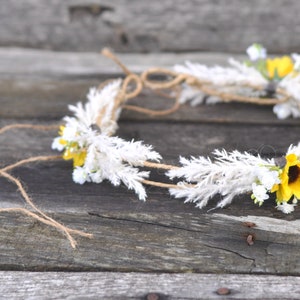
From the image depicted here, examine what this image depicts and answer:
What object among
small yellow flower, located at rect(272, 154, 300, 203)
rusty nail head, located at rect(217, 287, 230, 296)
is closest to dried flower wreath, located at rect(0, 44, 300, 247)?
small yellow flower, located at rect(272, 154, 300, 203)

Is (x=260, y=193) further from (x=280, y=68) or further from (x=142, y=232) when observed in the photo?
(x=280, y=68)

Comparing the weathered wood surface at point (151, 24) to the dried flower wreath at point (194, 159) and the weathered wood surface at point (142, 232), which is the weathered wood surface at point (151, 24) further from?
the weathered wood surface at point (142, 232)

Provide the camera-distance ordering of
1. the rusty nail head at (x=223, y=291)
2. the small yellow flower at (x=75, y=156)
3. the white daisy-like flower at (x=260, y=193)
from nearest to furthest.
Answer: the rusty nail head at (x=223, y=291) → the white daisy-like flower at (x=260, y=193) → the small yellow flower at (x=75, y=156)

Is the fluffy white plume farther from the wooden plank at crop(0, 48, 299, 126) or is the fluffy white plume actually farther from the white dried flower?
the wooden plank at crop(0, 48, 299, 126)

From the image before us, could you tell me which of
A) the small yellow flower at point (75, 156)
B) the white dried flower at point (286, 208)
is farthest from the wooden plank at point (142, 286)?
the small yellow flower at point (75, 156)

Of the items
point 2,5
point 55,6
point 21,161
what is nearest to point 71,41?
point 55,6

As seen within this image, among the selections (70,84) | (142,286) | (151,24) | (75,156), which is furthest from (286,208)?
(151,24)
